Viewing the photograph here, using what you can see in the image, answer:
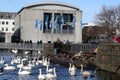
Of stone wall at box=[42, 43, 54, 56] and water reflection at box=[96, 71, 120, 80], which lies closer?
water reflection at box=[96, 71, 120, 80]

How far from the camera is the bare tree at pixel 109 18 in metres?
121

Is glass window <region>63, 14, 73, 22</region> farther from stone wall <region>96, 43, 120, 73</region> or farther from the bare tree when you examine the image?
stone wall <region>96, 43, 120, 73</region>

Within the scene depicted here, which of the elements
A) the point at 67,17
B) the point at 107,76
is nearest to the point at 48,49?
the point at 107,76

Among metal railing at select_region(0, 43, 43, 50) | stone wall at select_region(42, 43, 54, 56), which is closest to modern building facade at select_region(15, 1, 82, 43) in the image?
metal railing at select_region(0, 43, 43, 50)

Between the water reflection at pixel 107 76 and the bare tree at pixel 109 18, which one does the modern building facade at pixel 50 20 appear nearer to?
the bare tree at pixel 109 18

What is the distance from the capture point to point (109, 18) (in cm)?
12294

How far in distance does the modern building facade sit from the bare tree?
10.9 meters

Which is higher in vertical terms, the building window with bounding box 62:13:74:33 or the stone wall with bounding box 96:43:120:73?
the building window with bounding box 62:13:74:33

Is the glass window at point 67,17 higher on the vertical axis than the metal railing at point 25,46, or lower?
higher

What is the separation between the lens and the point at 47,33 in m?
134

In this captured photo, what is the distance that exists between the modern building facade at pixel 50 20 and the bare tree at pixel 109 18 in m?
10.9

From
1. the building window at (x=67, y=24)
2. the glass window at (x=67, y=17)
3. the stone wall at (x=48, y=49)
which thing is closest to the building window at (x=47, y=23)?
the building window at (x=67, y=24)

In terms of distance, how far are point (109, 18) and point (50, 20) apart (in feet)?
74.2

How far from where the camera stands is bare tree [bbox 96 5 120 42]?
4773 inches
